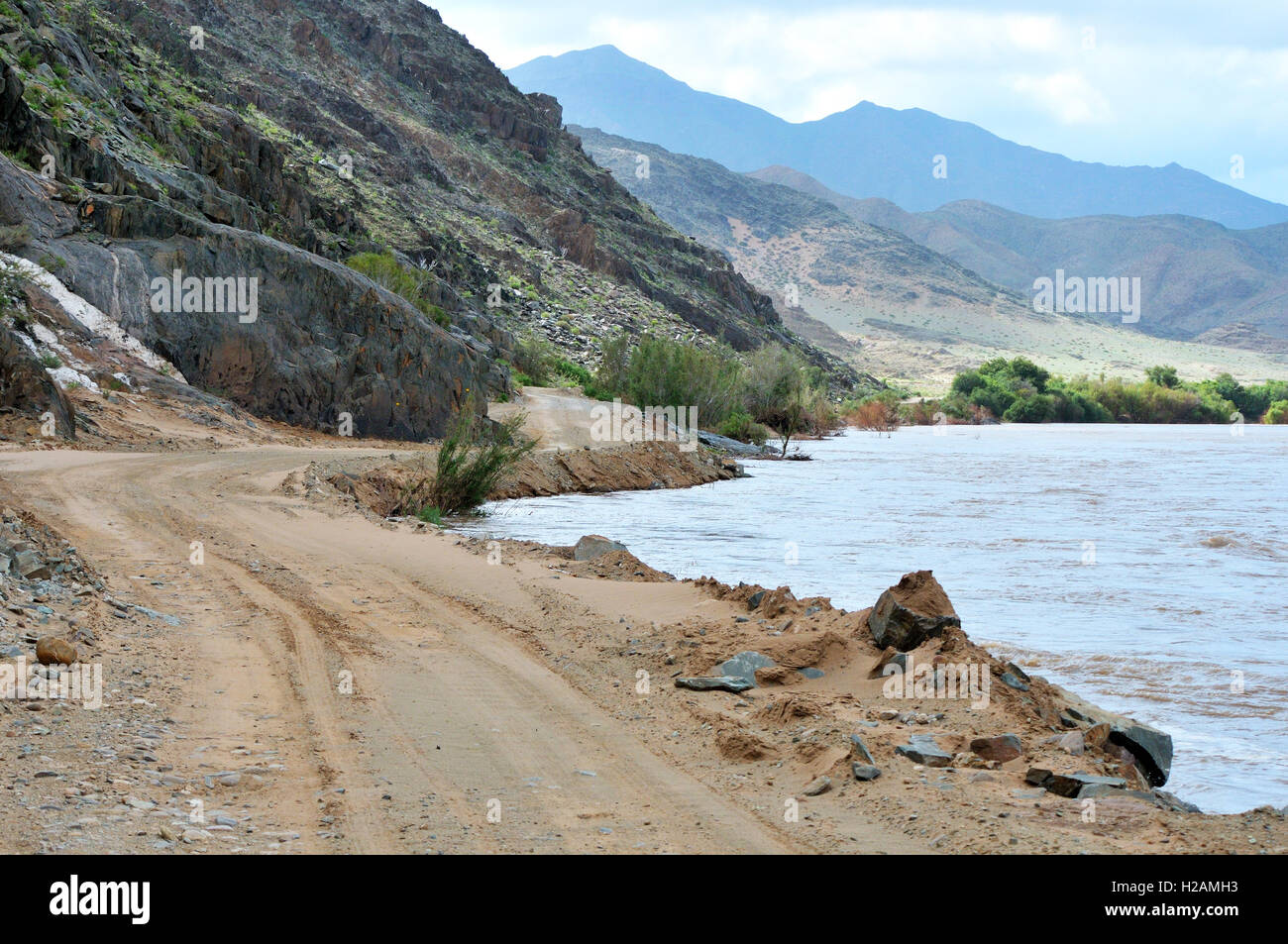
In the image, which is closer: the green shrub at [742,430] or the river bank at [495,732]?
the river bank at [495,732]

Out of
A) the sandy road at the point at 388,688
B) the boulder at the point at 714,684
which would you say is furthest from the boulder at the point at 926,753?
the boulder at the point at 714,684

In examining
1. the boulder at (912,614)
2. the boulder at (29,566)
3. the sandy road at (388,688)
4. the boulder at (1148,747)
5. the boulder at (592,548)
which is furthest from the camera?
the boulder at (592,548)

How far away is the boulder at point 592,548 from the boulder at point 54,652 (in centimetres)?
803

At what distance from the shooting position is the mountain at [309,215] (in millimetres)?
27453

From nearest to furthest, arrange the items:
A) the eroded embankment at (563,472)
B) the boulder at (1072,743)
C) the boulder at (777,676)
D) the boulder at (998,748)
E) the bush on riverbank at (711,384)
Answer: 1. the boulder at (998,748)
2. the boulder at (1072,743)
3. the boulder at (777,676)
4. the eroded embankment at (563,472)
5. the bush on riverbank at (711,384)

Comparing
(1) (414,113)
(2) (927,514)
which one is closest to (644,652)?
(2) (927,514)

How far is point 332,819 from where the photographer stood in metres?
5.12

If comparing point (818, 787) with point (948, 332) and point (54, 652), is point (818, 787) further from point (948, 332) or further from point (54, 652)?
point (948, 332)

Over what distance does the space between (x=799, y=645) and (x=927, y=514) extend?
63.6 feet

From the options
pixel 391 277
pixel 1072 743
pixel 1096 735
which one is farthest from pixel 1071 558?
pixel 391 277

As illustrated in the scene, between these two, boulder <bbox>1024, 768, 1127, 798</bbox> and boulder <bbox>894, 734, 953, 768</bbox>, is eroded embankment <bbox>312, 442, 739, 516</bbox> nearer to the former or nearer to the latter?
boulder <bbox>894, 734, 953, 768</bbox>

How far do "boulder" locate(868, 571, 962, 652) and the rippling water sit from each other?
6.34 feet

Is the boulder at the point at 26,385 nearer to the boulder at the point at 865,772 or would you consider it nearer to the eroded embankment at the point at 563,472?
the eroded embankment at the point at 563,472
